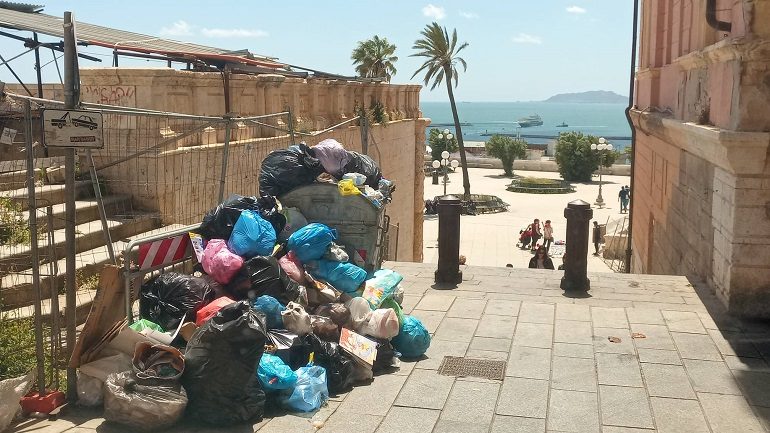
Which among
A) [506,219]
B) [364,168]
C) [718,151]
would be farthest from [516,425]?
[506,219]

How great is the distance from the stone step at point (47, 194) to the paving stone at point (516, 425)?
16.4 feet

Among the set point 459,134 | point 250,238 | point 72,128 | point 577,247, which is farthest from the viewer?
point 459,134

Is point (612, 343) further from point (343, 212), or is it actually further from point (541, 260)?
point (541, 260)

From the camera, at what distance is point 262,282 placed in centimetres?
627

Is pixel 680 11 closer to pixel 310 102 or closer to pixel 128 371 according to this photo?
pixel 310 102

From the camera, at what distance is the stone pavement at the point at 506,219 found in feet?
81.8

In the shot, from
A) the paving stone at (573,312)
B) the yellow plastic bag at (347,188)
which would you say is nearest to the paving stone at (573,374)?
the paving stone at (573,312)

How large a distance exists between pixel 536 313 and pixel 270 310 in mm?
3550

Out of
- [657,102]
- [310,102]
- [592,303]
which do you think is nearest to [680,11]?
[657,102]

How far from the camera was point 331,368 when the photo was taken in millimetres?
5871

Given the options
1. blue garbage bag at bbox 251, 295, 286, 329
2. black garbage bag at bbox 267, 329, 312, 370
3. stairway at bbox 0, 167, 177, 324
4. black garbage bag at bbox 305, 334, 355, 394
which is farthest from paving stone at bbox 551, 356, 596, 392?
stairway at bbox 0, 167, 177, 324

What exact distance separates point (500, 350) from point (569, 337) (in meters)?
0.89

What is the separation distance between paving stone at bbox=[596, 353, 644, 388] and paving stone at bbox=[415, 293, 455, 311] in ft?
7.00

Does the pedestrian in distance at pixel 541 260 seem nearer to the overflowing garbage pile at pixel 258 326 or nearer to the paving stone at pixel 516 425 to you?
the overflowing garbage pile at pixel 258 326
